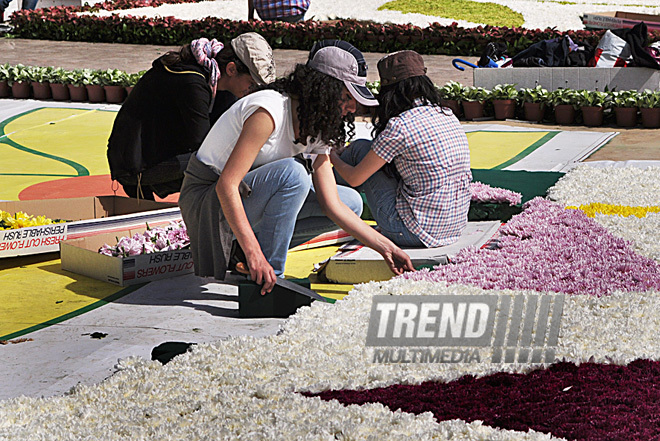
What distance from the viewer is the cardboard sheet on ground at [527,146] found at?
711 cm

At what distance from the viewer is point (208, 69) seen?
458 cm

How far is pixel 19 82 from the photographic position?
38.1 ft

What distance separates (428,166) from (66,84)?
28.2 ft

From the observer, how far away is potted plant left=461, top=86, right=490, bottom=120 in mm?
10031

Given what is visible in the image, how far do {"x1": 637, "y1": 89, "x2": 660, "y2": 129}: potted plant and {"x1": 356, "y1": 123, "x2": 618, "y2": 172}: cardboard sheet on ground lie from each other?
0.66 m

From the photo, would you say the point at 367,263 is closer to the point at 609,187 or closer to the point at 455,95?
the point at 609,187

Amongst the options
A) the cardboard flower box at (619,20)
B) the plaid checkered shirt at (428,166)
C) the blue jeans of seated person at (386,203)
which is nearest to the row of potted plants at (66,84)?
the blue jeans of seated person at (386,203)

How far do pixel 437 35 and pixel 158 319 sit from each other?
14.1m

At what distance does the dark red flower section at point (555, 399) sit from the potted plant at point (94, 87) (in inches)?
376

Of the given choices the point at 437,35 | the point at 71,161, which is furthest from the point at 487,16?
the point at 71,161

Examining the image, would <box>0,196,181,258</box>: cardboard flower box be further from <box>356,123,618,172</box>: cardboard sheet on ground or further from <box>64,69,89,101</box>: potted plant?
<box>64,69,89,101</box>: potted plant

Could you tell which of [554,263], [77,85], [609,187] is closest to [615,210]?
[609,187]

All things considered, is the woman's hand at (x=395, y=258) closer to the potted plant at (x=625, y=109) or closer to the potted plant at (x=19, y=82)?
the potted plant at (x=625, y=109)

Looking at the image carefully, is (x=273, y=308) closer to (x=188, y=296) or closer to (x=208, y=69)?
(x=188, y=296)
